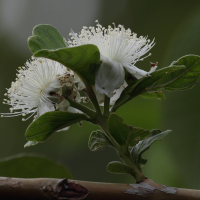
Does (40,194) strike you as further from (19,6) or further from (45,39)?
(19,6)

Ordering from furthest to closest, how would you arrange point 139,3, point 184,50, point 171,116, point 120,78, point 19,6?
point 19,6 → point 139,3 → point 184,50 → point 171,116 → point 120,78

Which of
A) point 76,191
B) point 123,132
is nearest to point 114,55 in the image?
point 123,132

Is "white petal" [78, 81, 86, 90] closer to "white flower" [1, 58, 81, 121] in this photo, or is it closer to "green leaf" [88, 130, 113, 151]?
"white flower" [1, 58, 81, 121]

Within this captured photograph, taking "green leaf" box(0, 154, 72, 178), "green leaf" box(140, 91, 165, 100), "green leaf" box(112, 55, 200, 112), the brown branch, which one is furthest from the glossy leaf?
"green leaf" box(0, 154, 72, 178)

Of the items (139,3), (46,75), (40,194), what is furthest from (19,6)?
(40,194)

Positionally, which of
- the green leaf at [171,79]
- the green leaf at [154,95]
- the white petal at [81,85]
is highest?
the green leaf at [171,79]

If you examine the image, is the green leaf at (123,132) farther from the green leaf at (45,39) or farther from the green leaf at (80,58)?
the green leaf at (45,39)

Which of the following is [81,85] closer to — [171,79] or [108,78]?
[108,78]

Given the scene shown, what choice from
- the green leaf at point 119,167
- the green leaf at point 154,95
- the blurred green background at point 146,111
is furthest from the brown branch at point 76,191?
the blurred green background at point 146,111
